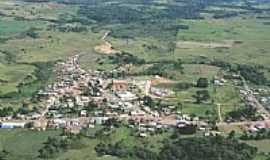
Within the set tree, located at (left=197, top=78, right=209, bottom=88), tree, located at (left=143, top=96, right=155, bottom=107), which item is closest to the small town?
tree, located at (left=143, top=96, right=155, bottom=107)

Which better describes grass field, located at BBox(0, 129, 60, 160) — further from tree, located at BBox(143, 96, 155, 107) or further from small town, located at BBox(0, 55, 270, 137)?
tree, located at BBox(143, 96, 155, 107)

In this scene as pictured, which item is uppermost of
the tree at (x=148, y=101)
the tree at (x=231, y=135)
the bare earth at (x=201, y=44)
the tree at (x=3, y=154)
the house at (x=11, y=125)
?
the bare earth at (x=201, y=44)

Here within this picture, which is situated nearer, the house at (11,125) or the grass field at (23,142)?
the grass field at (23,142)

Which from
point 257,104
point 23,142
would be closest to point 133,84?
point 257,104

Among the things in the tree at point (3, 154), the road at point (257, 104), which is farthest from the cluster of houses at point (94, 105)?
the road at point (257, 104)

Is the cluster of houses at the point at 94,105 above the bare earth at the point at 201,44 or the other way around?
the other way around

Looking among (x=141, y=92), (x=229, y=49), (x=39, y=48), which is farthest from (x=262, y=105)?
(x=39, y=48)

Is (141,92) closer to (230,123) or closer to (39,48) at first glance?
(230,123)

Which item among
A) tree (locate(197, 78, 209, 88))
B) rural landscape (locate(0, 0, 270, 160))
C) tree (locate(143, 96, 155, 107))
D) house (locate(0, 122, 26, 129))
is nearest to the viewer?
rural landscape (locate(0, 0, 270, 160))

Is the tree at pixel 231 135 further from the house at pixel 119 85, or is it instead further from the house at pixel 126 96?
the house at pixel 119 85
